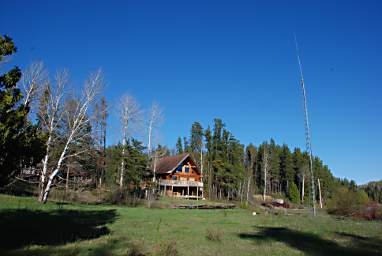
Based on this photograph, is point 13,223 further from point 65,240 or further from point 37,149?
point 37,149

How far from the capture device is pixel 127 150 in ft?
119

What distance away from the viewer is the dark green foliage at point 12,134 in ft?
27.9

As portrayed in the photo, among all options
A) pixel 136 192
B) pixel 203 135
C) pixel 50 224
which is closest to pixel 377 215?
pixel 136 192

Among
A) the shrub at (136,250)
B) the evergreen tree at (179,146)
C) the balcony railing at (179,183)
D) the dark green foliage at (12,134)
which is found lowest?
the shrub at (136,250)

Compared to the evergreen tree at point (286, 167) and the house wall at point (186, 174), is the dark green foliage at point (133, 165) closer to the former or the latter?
the house wall at point (186, 174)

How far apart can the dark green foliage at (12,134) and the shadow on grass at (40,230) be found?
253 centimetres

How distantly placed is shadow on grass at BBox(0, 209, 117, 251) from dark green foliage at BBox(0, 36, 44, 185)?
253 cm

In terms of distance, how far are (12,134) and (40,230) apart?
5.80 m

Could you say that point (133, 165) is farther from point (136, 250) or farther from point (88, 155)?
point (136, 250)

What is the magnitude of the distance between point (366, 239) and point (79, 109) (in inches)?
896

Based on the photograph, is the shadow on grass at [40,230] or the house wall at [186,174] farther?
the house wall at [186,174]

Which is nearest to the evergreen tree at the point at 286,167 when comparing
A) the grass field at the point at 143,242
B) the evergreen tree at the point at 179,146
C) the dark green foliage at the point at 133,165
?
the evergreen tree at the point at 179,146

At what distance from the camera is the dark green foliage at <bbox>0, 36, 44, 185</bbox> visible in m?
8.51

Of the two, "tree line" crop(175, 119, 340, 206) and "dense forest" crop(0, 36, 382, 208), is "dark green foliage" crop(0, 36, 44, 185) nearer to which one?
"dense forest" crop(0, 36, 382, 208)
